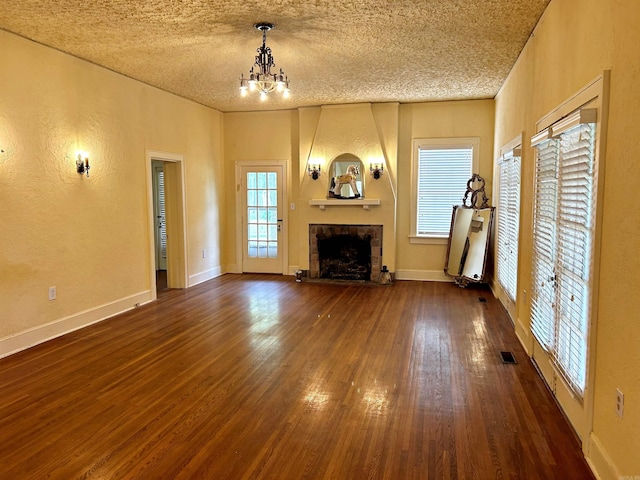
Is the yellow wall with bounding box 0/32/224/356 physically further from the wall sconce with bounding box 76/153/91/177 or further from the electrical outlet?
the electrical outlet

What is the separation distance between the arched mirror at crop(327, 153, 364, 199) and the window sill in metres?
1.11

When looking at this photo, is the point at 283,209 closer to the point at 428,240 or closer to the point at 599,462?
the point at 428,240

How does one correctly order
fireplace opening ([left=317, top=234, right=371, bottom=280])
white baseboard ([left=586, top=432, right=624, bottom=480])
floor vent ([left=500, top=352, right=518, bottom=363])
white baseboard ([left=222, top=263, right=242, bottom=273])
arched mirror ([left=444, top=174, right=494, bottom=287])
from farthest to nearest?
white baseboard ([left=222, top=263, right=242, bottom=273])
fireplace opening ([left=317, top=234, right=371, bottom=280])
arched mirror ([left=444, top=174, right=494, bottom=287])
floor vent ([left=500, top=352, right=518, bottom=363])
white baseboard ([left=586, top=432, right=624, bottom=480])

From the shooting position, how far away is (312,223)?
24.3 ft

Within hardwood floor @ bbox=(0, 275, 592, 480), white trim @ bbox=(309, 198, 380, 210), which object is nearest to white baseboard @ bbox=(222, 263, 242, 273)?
white trim @ bbox=(309, 198, 380, 210)

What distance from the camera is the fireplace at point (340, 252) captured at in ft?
23.8

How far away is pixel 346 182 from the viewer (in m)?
7.12

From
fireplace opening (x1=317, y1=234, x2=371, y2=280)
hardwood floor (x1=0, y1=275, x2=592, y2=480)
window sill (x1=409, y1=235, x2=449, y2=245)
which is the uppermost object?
window sill (x1=409, y1=235, x2=449, y2=245)

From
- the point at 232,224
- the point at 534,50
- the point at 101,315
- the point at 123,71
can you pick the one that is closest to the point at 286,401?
the point at 101,315

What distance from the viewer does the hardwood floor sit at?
7.59 ft

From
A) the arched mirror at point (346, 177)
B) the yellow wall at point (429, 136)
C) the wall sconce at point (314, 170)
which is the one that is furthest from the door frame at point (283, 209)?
the yellow wall at point (429, 136)

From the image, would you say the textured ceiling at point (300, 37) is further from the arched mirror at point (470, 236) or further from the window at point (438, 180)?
the arched mirror at point (470, 236)

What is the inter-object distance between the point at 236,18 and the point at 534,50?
8.55ft

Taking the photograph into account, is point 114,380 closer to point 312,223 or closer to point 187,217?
point 187,217
